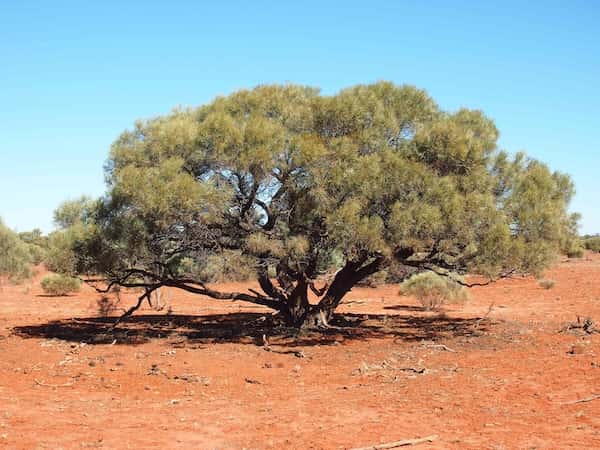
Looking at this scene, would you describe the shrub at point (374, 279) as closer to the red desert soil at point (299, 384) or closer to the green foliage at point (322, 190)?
the red desert soil at point (299, 384)

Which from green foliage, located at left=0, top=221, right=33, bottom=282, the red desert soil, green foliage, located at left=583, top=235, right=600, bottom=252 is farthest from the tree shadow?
green foliage, located at left=583, top=235, right=600, bottom=252

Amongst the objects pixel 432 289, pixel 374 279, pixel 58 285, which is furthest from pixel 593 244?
pixel 58 285

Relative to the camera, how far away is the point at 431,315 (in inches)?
910

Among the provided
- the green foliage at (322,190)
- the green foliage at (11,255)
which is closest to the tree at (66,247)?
the green foliage at (322,190)

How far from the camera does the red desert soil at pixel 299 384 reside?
798 centimetres

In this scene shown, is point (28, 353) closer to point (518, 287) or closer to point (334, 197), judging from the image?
point (334, 197)

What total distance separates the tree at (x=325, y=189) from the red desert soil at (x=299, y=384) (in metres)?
2.21

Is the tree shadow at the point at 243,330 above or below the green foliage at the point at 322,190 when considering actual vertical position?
below

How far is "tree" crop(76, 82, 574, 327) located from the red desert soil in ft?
7.26

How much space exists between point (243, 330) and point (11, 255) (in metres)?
19.7

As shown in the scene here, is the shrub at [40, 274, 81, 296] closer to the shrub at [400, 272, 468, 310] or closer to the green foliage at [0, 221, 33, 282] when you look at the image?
the green foliage at [0, 221, 33, 282]

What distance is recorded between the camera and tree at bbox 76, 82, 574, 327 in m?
13.5

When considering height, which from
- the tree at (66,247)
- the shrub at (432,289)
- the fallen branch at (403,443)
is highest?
the tree at (66,247)

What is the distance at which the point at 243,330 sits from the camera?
59.9 ft
